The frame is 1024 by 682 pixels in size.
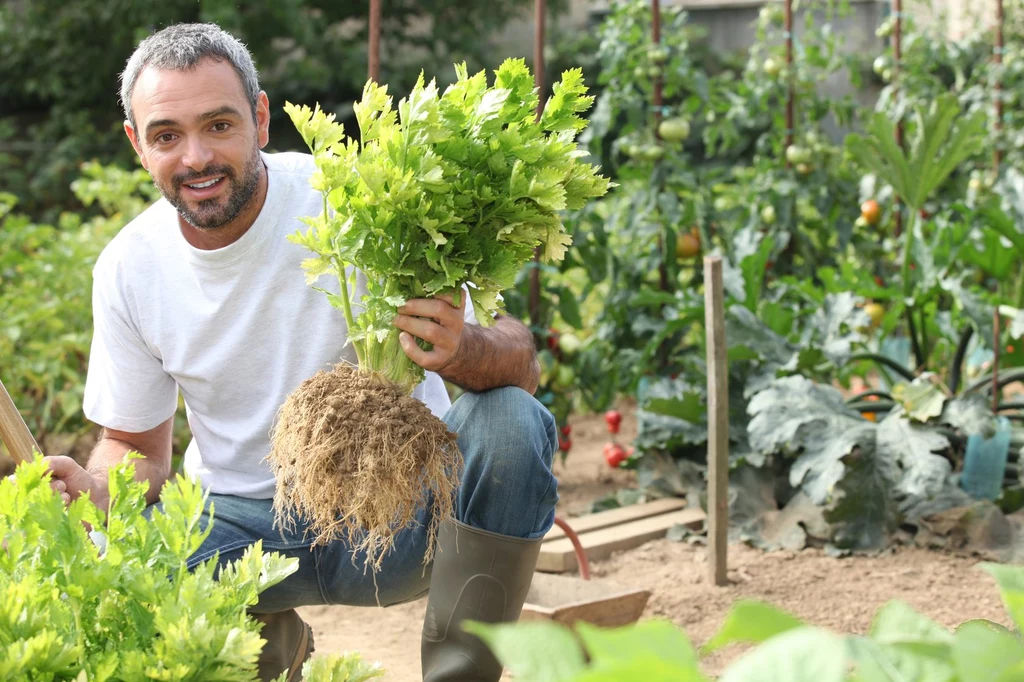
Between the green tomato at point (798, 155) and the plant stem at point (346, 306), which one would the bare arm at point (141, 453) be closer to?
the plant stem at point (346, 306)

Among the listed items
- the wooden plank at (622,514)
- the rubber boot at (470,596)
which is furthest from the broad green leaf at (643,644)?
the wooden plank at (622,514)

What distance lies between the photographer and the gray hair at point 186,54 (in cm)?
217

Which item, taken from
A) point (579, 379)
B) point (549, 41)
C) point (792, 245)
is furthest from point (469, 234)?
point (549, 41)

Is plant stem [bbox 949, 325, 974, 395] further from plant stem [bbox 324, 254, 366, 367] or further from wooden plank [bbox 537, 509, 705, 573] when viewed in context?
plant stem [bbox 324, 254, 366, 367]

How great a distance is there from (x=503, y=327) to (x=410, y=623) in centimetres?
121

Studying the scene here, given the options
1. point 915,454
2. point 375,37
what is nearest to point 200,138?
point 375,37

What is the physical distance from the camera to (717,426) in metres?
3.15

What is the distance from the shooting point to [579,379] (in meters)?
4.29

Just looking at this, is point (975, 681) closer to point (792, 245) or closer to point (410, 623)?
point (410, 623)

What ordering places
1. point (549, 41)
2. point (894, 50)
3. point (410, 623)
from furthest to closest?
1. point (549, 41)
2. point (894, 50)
3. point (410, 623)

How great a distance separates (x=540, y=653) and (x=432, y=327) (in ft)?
3.90

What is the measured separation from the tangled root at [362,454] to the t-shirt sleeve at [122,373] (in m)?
0.50

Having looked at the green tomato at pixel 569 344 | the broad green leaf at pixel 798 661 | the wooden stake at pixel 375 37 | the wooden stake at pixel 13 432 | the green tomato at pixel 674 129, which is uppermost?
the wooden stake at pixel 375 37

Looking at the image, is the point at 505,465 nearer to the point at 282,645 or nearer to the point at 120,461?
the point at 282,645
